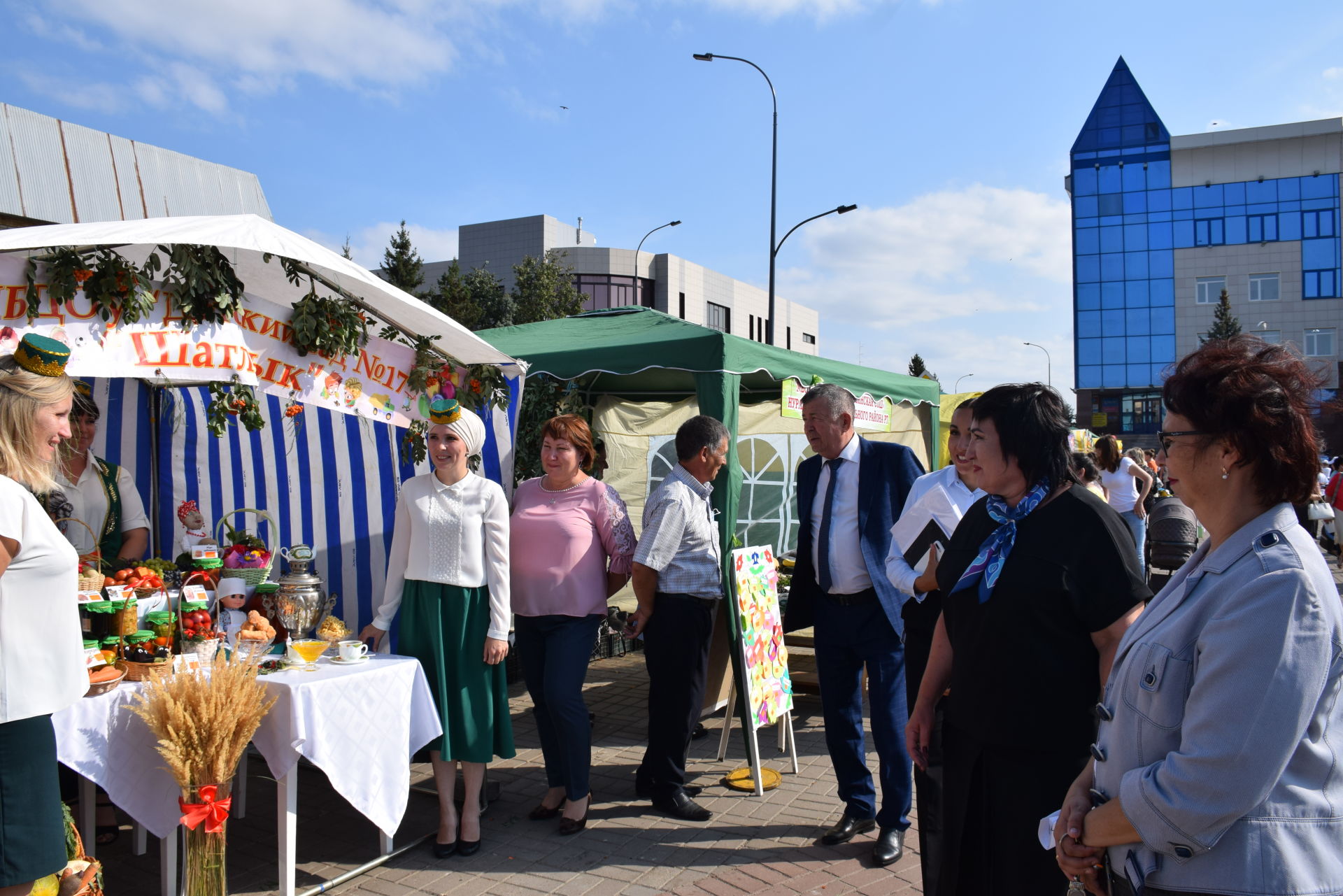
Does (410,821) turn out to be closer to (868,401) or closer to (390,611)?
(390,611)

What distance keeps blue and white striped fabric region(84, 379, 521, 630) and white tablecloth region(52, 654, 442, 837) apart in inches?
60.7

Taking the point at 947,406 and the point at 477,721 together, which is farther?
the point at 947,406

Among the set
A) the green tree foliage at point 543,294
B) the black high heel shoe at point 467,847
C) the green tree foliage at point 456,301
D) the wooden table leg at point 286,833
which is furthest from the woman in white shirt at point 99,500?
the green tree foliage at point 456,301

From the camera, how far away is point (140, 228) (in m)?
3.35

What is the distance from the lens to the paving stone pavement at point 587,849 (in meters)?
3.54

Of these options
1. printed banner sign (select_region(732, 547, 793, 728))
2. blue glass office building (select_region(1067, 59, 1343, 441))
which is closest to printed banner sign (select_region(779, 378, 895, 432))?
printed banner sign (select_region(732, 547, 793, 728))

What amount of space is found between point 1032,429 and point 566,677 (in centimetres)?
242

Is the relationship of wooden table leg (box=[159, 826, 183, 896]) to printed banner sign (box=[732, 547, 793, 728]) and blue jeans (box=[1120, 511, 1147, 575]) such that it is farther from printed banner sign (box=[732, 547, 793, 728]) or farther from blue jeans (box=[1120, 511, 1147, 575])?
blue jeans (box=[1120, 511, 1147, 575])

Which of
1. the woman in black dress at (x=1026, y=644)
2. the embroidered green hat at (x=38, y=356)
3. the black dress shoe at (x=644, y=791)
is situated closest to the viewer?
the woman in black dress at (x=1026, y=644)

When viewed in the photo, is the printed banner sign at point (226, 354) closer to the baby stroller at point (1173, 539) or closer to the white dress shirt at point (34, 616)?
the white dress shirt at point (34, 616)

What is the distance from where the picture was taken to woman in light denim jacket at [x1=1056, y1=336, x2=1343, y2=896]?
4.61 ft

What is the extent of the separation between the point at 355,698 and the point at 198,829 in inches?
25.2

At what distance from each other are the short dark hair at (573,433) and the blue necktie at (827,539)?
1092 mm

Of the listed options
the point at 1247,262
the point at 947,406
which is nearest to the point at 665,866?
the point at 947,406
